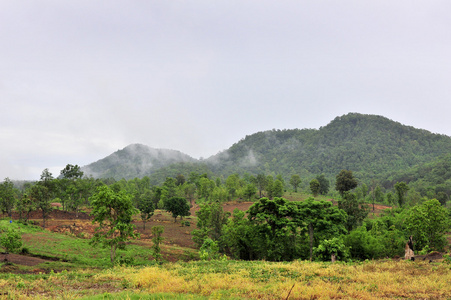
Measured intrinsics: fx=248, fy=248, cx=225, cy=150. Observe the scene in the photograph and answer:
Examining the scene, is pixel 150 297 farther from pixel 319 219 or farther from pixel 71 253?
pixel 71 253

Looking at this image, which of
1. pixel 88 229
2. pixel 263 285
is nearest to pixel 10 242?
pixel 88 229

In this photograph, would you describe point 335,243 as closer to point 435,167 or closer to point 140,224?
point 140,224

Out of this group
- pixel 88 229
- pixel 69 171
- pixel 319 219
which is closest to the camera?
pixel 319 219

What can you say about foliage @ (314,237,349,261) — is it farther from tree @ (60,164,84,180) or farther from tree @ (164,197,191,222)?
tree @ (60,164,84,180)

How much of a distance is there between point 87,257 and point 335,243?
3127cm

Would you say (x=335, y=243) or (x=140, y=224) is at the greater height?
(x=335, y=243)

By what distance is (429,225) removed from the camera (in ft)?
122

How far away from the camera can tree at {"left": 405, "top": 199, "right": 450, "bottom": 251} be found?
37.1 m

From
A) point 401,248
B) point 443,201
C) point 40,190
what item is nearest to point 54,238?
point 40,190

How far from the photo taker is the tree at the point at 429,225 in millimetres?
37075

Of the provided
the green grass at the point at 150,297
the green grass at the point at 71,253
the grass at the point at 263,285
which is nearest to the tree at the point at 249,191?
the green grass at the point at 71,253

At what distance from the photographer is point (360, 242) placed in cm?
3497

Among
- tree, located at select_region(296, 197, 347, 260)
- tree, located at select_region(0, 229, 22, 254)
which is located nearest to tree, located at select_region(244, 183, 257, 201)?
tree, located at select_region(296, 197, 347, 260)

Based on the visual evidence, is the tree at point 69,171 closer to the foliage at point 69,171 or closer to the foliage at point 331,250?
the foliage at point 69,171
